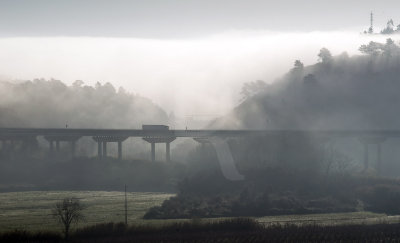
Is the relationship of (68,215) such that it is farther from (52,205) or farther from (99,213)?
(52,205)

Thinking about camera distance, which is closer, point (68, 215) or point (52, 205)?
point (68, 215)

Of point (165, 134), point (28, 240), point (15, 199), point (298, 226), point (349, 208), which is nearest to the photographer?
point (28, 240)

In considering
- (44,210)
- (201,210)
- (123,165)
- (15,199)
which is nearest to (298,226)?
(201,210)

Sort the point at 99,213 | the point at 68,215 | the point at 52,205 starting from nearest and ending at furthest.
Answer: the point at 68,215, the point at 99,213, the point at 52,205

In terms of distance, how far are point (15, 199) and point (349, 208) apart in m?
67.3

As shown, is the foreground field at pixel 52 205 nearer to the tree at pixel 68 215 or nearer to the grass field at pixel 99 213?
the grass field at pixel 99 213

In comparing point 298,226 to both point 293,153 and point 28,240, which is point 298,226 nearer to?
point 28,240

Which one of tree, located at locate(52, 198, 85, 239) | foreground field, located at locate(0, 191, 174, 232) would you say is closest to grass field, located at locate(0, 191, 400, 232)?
foreground field, located at locate(0, 191, 174, 232)

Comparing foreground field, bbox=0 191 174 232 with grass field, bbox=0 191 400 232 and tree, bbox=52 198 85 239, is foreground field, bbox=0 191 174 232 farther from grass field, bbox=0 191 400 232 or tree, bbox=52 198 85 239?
tree, bbox=52 198 85 239

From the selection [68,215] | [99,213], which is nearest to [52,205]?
[99,213]

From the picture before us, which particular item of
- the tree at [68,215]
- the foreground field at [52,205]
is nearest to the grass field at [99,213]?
the foreground field at [52,205]

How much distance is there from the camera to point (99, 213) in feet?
405

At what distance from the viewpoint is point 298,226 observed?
109812 mm

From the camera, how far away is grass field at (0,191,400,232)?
11412 centimetres
